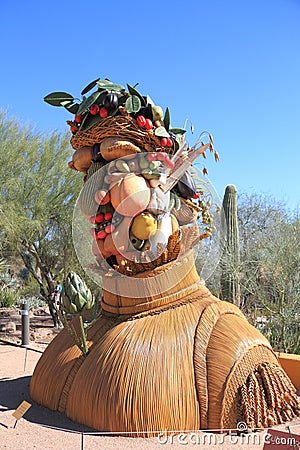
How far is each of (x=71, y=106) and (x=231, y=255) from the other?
688 cm

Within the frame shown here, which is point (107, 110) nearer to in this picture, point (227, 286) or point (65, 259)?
point (227, 286)

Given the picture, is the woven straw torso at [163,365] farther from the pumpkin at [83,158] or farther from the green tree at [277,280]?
the green tree at [277,280]

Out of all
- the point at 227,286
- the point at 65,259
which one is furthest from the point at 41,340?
the point at 227,286

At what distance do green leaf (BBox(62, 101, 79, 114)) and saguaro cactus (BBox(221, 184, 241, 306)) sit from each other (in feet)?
21.3

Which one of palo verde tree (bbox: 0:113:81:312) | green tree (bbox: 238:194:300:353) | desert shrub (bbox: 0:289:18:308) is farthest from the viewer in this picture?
desert shrub (bbox: 0:289:18:308)

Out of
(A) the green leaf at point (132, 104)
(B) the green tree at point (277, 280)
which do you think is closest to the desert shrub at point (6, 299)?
(B) the green tree at point (277, 280)

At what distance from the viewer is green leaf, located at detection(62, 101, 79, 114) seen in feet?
17.0

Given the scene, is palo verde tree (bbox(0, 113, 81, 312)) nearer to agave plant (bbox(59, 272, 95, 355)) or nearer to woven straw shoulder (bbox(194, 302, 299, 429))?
agave plant (bbox(59, 272, 95, 355))

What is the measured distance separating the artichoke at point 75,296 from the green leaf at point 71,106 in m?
1.81

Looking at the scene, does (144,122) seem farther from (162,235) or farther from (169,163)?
(162,235)

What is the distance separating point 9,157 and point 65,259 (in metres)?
3.46

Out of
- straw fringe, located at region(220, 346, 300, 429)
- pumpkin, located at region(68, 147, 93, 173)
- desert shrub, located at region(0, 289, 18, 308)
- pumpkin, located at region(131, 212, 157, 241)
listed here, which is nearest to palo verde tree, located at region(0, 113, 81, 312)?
desert shrub, located at region(0, 289, 18, 308)

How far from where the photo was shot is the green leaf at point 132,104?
480 centimetres

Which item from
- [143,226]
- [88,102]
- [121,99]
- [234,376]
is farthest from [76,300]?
[121,99]
